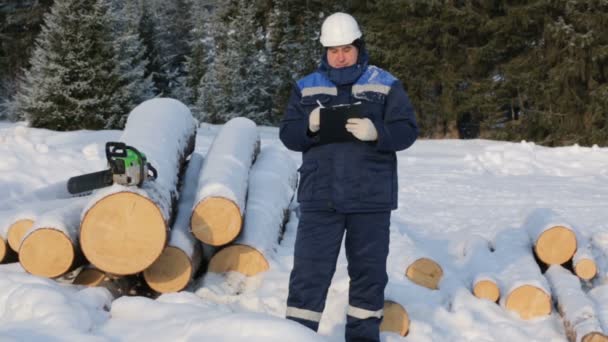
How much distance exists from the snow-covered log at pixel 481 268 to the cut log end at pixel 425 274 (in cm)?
29

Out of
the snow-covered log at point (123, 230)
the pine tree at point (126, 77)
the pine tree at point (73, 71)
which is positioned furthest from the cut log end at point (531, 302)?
the pine tree at point (126, 77)

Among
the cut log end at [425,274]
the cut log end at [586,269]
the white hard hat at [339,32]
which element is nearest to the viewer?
the white hard hat at [339,32]

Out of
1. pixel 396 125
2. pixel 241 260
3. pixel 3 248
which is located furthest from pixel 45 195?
pixel 396 125

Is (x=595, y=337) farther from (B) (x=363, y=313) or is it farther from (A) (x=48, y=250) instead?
(A) (x=48, y=250)

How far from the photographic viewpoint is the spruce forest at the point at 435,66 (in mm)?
20203

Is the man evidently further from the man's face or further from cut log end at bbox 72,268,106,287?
cut log end at bbox 72,268,106,287

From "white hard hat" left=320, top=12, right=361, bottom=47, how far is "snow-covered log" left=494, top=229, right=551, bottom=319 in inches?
92.3

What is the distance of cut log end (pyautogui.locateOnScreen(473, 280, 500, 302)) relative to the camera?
495cm

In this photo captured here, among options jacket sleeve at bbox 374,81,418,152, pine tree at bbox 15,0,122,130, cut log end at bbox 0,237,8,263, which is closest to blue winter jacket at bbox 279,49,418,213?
jacket sleeve at bbox 374,81,418,152

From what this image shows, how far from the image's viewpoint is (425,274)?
5.09 metres

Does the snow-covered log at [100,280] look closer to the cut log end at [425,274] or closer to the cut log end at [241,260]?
the cut log end at [241,260]

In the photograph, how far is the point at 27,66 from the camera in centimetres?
2973

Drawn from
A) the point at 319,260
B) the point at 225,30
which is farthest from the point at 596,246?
the point at 225,30

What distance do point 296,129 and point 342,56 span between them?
1.70 ft
